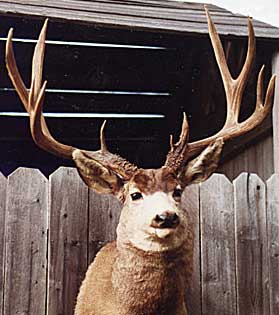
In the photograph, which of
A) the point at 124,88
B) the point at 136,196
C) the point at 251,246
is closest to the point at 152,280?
the point at 136,196

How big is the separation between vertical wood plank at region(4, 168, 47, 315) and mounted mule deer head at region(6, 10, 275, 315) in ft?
0.84

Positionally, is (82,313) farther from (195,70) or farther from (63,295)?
(195,70)

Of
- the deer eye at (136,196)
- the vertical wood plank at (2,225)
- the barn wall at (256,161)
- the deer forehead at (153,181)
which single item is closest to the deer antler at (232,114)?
the deer forehead at (153,181)

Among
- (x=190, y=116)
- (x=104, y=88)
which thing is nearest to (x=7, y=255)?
(x=104, y=88)

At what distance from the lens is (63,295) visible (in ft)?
12.3

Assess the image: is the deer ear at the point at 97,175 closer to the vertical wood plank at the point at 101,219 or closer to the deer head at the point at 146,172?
the deer head at the point at 146,172

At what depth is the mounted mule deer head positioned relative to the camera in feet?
10.7

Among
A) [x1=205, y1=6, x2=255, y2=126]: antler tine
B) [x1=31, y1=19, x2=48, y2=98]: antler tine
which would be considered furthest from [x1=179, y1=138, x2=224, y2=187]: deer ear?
[x1=31, y1=19, x2=48, y2=98]: antler tine

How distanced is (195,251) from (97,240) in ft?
1.83

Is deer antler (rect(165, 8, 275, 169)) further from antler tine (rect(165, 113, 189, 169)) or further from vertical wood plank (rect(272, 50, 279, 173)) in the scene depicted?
vertical wood plank (rect(272, 50, 279, 173))

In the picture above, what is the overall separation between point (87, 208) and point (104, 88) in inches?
110

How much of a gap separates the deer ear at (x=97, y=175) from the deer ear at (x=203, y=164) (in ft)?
1.15

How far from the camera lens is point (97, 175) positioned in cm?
355

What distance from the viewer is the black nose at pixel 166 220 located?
3.12 m
